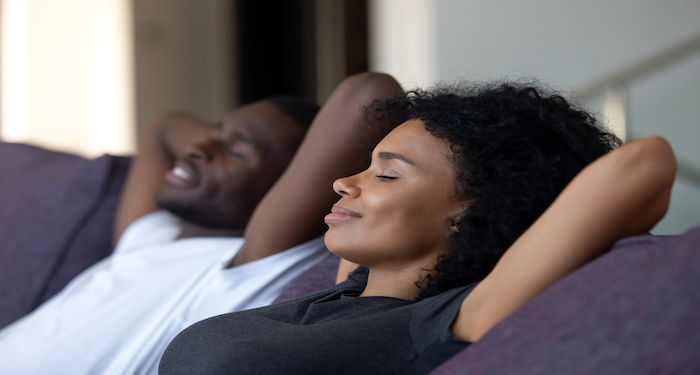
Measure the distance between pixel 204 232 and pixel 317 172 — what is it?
47cm

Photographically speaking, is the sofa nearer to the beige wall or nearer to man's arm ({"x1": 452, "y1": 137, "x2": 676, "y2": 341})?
man's arm ({"x1": 452, "y1": 137, "x2": 676, "y2": 341})

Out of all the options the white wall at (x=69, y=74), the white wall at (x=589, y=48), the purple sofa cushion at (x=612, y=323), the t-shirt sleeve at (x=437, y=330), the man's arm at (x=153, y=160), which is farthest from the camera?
the white wall at (x=69, y=74)

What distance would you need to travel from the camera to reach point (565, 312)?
18.8 inches

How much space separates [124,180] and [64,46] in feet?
8.04

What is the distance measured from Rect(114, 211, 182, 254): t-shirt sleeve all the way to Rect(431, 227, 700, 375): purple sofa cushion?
964 millimetres

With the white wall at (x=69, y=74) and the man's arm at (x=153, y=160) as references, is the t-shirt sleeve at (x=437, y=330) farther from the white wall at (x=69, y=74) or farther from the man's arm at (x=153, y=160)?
the white wall at (x=69, y=74)

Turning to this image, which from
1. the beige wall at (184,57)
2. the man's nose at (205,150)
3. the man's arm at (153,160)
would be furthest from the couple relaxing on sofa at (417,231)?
the beige wall at (184,57)

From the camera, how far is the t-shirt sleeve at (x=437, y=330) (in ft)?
1.78

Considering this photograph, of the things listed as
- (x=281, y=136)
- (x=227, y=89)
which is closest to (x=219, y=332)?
(x=281, y=136)

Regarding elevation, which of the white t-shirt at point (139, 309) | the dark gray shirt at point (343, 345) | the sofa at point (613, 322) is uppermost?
the sofa at point (613, 322)

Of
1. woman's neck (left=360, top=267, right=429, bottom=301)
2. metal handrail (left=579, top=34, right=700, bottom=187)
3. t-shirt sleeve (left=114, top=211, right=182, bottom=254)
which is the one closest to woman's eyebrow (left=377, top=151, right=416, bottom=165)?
woman's neck (left=360, top=267, right=429, bottom=301)

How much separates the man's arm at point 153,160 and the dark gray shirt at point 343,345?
2.96 feet

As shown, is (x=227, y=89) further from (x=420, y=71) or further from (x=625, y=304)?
(x=625, y=304)

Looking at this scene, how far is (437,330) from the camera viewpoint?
0.54 metres
